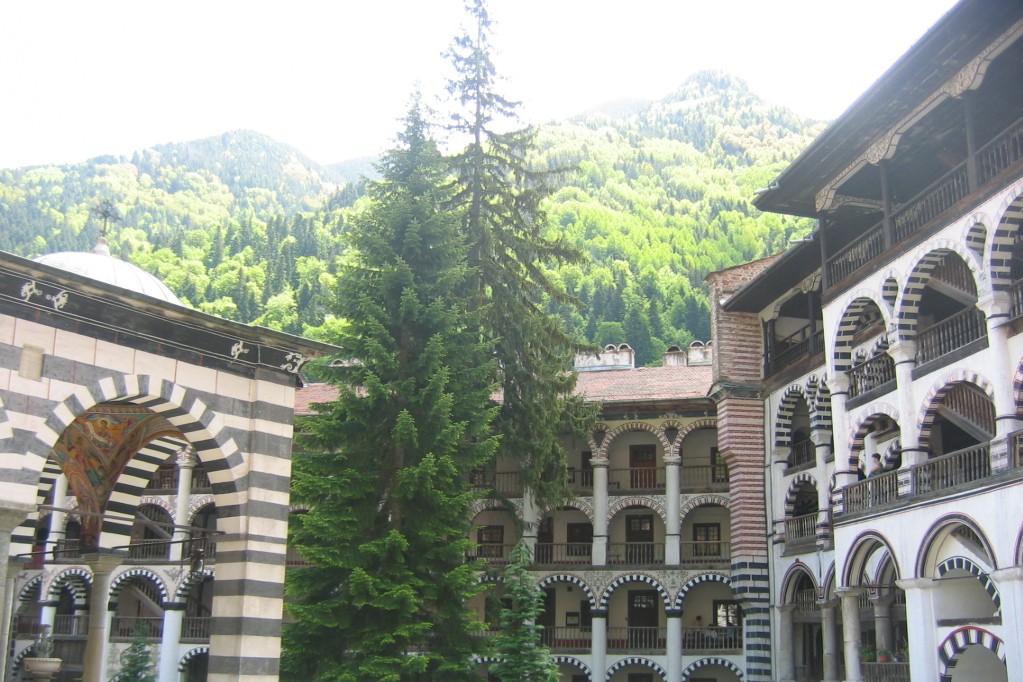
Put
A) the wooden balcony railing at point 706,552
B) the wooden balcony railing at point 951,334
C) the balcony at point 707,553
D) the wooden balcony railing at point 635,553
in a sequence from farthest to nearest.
→ the wooden balcony railing at point 635,553 → the wooden balcony railing at point 706,552 → the balcony at point 707,553 → the wooden balcony railing at point 951,334

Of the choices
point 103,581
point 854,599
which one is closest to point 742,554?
point 854,599

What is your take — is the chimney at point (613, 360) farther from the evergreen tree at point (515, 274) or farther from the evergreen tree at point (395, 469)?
the evergreen tree at point (395, 469)

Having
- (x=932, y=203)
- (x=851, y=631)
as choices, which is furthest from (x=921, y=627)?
(x=932, y=203)

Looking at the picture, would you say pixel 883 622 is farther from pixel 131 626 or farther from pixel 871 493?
pixel 131 626

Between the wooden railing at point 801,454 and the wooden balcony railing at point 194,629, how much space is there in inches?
621

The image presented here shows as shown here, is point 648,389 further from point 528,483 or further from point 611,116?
point 611,116

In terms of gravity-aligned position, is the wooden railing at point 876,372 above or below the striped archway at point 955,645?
above

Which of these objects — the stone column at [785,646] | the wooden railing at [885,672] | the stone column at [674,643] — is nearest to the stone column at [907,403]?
the wooden railing at [885,672]

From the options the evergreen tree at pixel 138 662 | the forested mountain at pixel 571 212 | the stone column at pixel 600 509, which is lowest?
the evergreen tree at pixel 138 662

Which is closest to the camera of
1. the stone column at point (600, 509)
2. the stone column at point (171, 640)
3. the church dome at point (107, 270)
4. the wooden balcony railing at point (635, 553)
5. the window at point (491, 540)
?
the church dome at point (107, 270)

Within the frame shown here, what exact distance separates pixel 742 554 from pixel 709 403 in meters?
4.36

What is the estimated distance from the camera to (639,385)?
104 feet

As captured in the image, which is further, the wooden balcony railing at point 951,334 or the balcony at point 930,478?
the wooden balcony railing at point 951,334

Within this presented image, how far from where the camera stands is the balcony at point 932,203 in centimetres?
1603
